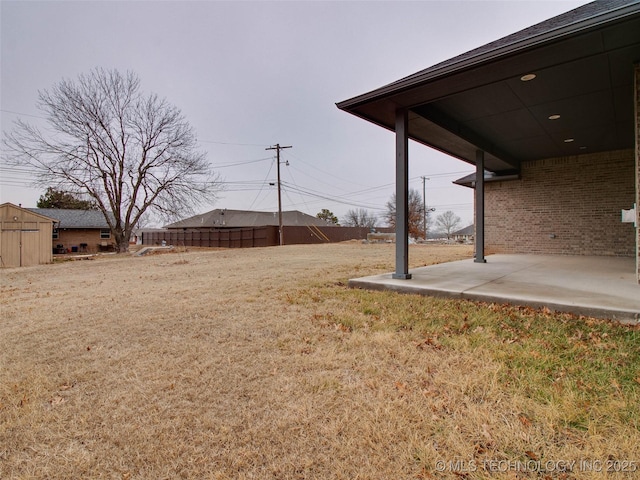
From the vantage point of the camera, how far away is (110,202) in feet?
67.7

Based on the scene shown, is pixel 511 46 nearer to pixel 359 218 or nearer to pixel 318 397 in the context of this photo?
pixel 318 397

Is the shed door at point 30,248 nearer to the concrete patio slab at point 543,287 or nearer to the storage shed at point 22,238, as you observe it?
the storage shed at point 22,238

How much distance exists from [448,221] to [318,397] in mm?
68660

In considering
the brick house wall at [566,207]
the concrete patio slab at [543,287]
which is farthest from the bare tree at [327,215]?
the concrete patio slab at [543,287]

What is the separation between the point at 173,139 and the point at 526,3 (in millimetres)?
20551

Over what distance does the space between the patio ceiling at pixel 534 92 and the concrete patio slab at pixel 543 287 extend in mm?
3065

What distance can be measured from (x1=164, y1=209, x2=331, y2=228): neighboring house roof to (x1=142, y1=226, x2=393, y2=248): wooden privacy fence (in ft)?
11.5

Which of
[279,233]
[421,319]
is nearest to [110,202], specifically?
[279,233]

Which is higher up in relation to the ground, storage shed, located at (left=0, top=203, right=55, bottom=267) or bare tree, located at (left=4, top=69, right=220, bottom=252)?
bare tree, located at (left=4, top=69, right=220, bottom=252)

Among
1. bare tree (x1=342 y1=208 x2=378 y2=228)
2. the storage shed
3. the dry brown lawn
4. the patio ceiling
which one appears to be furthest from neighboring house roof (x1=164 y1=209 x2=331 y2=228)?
the dry brown lawn

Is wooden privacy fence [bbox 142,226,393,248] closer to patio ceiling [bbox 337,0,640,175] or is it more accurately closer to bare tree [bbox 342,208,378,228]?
patio ceiling [bbox 337,0,640,175]

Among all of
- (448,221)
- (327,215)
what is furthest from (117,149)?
(448,221)

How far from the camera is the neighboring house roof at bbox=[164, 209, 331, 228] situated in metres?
36.8

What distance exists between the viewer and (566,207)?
10383mm
